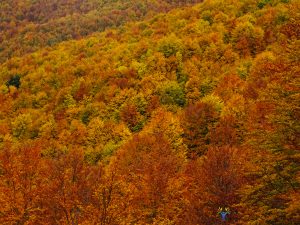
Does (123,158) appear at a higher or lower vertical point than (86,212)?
lower

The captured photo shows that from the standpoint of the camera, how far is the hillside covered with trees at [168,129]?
82.0 ft

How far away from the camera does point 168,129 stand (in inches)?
3029

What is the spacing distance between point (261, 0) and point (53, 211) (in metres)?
162

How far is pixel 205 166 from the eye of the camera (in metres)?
42.8

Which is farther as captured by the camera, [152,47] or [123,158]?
[152,47]

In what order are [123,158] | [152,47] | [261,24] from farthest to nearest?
[152,47]
[261,24]
[123,158]

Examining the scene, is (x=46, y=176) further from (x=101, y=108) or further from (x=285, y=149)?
(x=101, y=108)

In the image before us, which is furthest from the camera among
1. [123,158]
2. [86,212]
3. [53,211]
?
[123,158]

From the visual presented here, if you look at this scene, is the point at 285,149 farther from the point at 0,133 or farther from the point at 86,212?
the point at 0,133

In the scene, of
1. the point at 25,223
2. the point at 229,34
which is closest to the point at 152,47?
the point at 229,34

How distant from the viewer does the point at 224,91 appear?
9950 centimetres

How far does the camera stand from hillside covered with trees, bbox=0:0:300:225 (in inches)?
984

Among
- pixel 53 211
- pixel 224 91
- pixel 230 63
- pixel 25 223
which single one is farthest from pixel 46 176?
pixel 230 63

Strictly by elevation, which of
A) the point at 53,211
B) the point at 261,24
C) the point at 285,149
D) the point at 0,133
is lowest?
the point at 0,133
